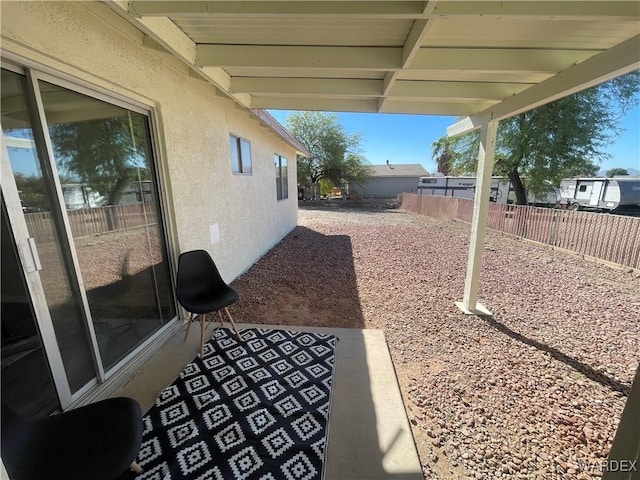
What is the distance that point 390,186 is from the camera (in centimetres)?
2523

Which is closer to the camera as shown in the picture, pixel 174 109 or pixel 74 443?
pixel 74 443

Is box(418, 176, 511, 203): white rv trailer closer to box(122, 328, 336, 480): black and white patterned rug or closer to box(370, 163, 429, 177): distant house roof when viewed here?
box(370, 163, 429, 177): distant house roof

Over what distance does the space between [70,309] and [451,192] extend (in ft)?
76.6

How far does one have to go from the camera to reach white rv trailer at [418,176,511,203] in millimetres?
18364

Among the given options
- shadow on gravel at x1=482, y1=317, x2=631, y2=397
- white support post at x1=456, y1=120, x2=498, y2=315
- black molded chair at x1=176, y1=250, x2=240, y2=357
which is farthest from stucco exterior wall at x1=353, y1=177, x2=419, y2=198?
black molded chair at x1=176, y1=250, x2=240, y2=357

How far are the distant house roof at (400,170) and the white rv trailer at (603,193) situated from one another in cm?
1117

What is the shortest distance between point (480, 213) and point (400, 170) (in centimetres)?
2612

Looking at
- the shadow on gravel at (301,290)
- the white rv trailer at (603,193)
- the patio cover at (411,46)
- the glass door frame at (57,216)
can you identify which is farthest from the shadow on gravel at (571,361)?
the white rv trailer at (603,193)

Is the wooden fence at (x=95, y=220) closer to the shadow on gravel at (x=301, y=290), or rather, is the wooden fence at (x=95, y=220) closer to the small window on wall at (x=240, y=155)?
the shadow on gravel at (x=301, y=290)

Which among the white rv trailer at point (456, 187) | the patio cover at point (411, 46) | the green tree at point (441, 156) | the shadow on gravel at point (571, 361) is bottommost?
the shadow on gravel at point (571, 361)

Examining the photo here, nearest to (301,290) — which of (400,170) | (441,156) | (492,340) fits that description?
(492,340)

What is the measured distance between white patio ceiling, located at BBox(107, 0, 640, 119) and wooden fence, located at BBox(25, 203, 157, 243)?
48.4 inches

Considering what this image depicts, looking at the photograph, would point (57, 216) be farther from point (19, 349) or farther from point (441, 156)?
point (441, 156)

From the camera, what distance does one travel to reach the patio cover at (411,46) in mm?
1484
